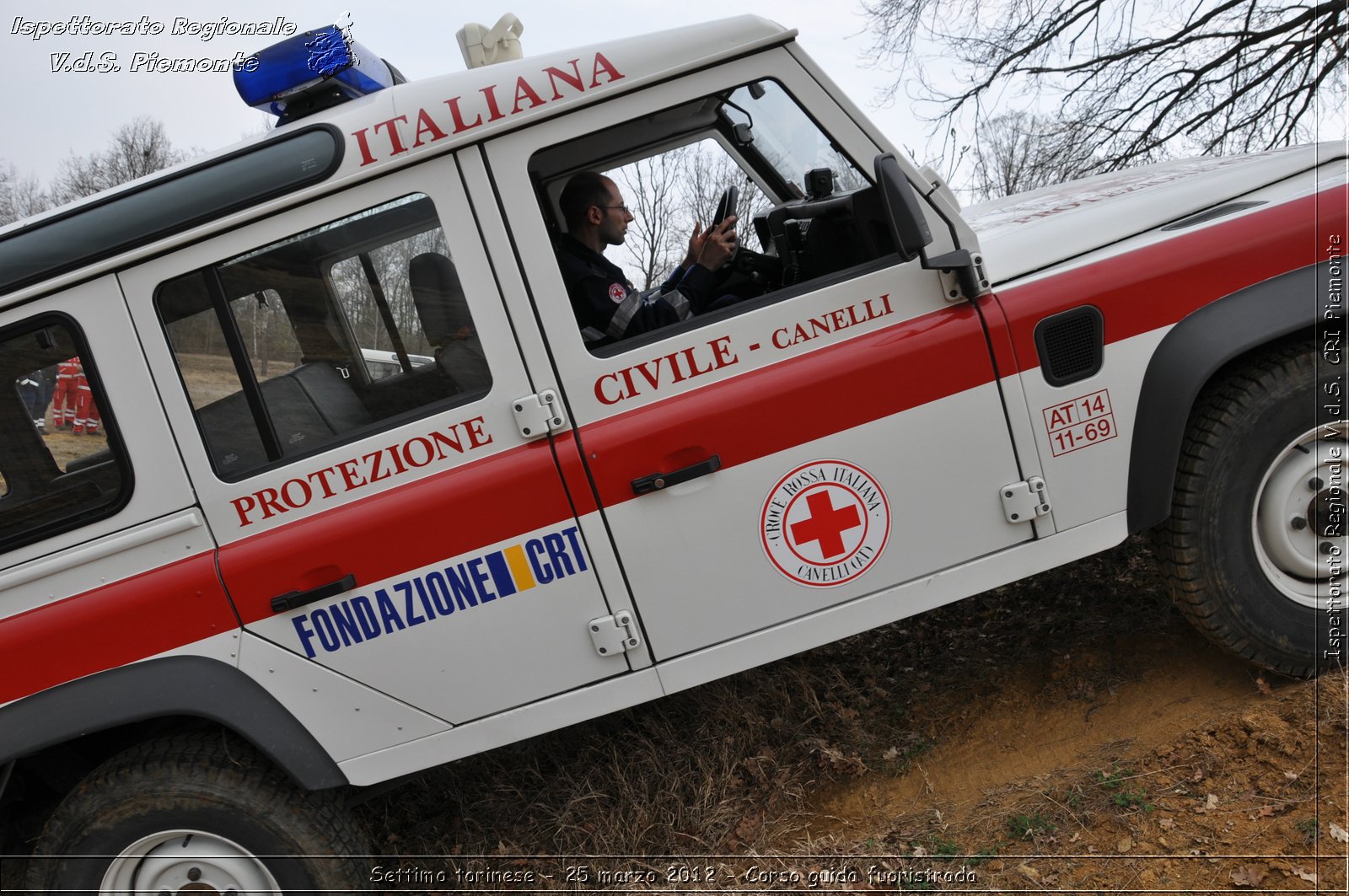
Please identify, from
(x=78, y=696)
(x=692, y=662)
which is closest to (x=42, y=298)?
(x=78, y=696)

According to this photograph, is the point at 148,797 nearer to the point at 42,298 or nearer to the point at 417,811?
the point at 417,811

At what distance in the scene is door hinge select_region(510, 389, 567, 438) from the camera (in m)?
2.70

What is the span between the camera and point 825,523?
279 centimetres

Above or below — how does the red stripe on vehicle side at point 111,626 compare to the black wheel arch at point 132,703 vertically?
above

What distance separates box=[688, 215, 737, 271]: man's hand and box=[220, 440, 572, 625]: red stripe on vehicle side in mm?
754

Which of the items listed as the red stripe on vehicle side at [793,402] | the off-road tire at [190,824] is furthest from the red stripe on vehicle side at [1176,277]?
the off-road tire at [190,824]

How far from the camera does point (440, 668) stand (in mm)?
2818

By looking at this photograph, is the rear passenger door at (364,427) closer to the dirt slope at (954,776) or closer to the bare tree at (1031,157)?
the dirt slope at (954,776)

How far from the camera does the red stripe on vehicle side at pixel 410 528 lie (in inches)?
107

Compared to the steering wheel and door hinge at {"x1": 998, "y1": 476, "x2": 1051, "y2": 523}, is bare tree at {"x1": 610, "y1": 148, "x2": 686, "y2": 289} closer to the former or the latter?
the steering wheel

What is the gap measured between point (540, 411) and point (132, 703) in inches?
55.6

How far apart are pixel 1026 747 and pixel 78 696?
293 cm

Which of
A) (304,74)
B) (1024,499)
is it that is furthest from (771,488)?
(304,74)

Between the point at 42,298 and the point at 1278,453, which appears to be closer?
the point at 42,298
